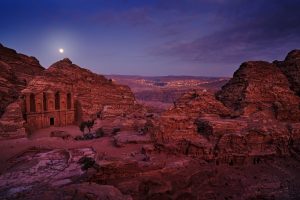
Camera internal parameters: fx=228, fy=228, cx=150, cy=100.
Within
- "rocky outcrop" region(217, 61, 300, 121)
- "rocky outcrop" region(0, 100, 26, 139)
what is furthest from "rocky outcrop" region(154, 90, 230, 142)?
"rocky outcrop" region(0, 100, 26, 139)

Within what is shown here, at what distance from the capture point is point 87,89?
110ft

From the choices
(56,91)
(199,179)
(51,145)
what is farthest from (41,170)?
(56,91)

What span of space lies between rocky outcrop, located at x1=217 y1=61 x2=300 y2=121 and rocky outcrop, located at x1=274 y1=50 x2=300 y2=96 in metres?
0.82

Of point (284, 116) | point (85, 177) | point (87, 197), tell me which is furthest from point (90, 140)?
point (284, 116)

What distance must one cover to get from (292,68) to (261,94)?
18.7ft

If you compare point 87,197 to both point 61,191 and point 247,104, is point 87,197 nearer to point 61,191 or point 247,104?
point 61,191

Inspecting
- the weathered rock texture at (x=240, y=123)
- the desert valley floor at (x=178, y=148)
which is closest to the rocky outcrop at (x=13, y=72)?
the desert valley floor at (x=178, y=148)

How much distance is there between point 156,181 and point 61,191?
555 centimetres

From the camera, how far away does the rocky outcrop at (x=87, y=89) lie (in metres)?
30.6

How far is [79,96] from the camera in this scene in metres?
32.2

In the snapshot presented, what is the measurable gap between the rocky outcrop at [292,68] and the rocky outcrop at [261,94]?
820 millimetres

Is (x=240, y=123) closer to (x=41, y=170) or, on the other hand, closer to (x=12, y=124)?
(x=41, y=170)

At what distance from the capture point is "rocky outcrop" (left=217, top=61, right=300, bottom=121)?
63.0 ft

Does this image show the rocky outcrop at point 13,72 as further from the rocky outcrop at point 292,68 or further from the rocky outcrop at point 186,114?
the rocky outcrop at point 292,68
